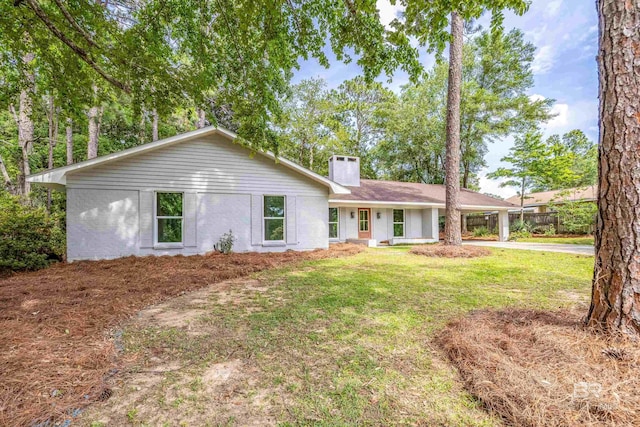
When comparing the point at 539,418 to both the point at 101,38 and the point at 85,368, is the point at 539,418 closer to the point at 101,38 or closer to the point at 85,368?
the point at 85,368

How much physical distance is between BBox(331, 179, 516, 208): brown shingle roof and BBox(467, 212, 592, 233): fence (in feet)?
12.3

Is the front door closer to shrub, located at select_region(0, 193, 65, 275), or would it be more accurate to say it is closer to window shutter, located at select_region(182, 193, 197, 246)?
window shutter, located at select_region(182, 193, 197, 246)

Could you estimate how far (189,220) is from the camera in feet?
31.1

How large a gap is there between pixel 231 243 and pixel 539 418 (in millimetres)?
9232

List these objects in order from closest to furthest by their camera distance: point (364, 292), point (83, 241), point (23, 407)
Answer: point (23, 407), point (364, 292), point (83, 241)

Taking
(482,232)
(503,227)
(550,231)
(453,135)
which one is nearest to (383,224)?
(453,135)

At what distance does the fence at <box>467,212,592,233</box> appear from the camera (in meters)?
19.3

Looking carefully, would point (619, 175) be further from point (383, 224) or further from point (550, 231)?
point (550, 231)

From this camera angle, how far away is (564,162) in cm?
1742

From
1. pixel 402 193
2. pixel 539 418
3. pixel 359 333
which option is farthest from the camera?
pixel 402 193

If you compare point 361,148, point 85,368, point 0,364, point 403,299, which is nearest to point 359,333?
point 403,299

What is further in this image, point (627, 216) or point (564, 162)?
point (564, 162)

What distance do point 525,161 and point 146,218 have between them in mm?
21461

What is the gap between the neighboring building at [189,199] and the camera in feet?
27.7
